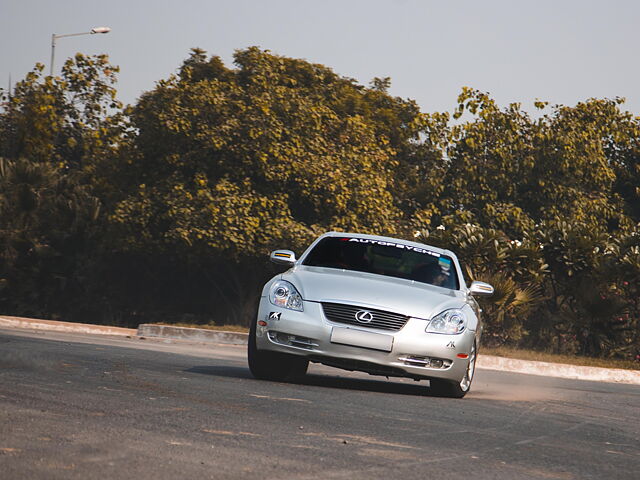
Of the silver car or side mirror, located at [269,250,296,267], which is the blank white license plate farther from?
side mirror, located at [269,250,296,267]

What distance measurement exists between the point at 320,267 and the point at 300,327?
1.36m

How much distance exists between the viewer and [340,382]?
11602mm

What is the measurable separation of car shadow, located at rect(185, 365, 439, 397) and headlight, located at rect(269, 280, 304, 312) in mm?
879

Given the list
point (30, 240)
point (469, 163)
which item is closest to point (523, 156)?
point (469, 163)

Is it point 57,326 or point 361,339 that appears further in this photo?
point 57,326

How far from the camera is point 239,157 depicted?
29.2 m

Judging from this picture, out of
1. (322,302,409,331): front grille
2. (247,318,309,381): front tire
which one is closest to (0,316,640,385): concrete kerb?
(247,318,309,381): front tire

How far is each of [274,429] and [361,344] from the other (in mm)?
3073

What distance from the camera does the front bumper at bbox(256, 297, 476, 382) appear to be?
9.84 metres

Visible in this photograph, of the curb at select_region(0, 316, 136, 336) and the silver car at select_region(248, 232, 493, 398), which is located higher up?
the silver car at select_region(248, 232, 493, 398)

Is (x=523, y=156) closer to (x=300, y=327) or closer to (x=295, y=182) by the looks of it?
(x=295, y=182)

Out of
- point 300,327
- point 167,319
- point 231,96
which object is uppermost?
point 231,96

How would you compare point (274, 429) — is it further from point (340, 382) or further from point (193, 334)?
point (193, 334)

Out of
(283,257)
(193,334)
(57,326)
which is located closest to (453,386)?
(283,257)
